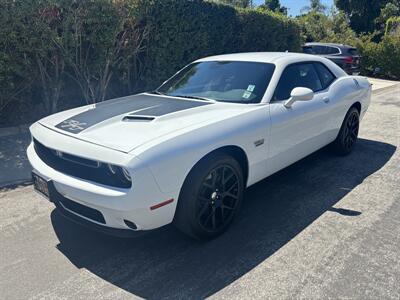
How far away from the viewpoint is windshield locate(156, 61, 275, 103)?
3.63 meters

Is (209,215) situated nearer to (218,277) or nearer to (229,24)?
(218,277)

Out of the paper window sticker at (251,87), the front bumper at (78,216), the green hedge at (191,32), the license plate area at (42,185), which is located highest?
the green hedge at (191,32)

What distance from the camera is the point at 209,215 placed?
301cm

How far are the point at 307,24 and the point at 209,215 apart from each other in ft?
80.2

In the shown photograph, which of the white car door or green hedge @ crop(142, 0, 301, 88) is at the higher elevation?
→ green hedge @ crop(142, 0, 301, 88)

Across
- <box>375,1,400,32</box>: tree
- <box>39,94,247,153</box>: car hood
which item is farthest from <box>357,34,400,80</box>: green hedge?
<box>39,94,247,153</box>: car hood

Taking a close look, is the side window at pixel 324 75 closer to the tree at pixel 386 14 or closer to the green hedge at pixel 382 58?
the green hedge at pixel 382 58

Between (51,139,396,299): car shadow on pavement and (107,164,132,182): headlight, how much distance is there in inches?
29.1

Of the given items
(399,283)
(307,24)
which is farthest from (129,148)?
(307,24)

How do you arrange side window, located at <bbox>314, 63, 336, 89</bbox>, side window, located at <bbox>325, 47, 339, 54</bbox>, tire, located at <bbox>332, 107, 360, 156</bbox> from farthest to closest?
side window, located at <bbox>325, 47, 339, 54</bbox> → tire, located at <bbox>332, 107, 360, 156</bbox> → side window, located at <bbox>314, 63, 336, 89</bbox>

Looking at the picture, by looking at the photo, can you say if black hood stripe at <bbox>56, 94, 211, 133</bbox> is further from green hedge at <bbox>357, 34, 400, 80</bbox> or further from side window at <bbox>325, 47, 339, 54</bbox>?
green hedge at <bbox>357, 34, 400, 80</bbox>

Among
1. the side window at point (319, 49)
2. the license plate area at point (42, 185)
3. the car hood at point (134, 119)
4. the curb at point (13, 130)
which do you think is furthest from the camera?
the side window at point (319, 49)

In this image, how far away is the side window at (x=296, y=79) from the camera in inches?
148

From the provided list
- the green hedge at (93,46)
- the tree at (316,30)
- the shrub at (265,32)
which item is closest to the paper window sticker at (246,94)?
the green hedge at (93,46)
